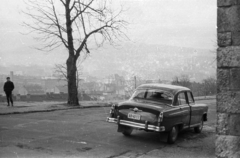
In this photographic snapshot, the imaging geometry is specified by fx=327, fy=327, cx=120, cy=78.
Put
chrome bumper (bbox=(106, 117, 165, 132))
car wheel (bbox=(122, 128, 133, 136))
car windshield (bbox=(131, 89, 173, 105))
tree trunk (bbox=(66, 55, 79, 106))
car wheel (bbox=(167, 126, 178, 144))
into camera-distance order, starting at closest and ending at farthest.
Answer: chrome bumper (bbox=(106, 117, 165, 132)) → car wheel (bbox=(167, 126, 178, 144)) → car windshield (bbox=(131, 89, 173, 105)) → car wheel (bbox=(122, 128, 133, 136)) → tree trunk (bbox=(66, 55, 79, 106))

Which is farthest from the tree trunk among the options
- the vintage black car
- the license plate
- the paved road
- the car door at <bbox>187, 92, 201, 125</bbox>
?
the license plate

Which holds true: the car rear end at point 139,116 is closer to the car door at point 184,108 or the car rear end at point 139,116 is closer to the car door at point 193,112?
the car door at point 184,108

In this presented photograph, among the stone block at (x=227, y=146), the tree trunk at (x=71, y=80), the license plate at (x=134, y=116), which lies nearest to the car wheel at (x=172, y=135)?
the license plate at (x=134, y=116)

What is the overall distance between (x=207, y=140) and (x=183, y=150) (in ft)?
6.39

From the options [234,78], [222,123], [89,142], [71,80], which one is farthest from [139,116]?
[71,80]

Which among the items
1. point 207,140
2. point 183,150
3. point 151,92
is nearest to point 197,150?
point 183,150

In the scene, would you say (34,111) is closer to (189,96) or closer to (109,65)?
(189,96)

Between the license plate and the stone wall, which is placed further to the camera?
the license plate

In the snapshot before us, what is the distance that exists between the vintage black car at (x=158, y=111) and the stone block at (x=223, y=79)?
3074 mm

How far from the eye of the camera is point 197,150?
8766mm

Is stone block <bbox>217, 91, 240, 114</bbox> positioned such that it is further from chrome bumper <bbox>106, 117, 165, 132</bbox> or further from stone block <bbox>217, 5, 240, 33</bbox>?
chrome bumper <bbox>106, 117, 165, 132</bbox>

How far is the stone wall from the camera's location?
5.80m

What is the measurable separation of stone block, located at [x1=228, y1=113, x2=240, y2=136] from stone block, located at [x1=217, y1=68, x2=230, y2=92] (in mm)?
515

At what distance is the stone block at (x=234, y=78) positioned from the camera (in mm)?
5828
